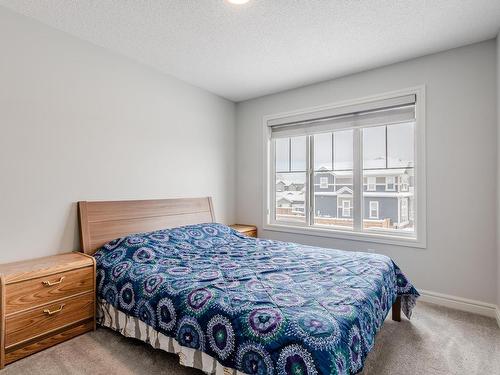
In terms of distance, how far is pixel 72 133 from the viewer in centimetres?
251

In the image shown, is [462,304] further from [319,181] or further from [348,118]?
[348,118]

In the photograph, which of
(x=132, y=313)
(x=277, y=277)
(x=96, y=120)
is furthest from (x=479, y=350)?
(x=96, y=120)

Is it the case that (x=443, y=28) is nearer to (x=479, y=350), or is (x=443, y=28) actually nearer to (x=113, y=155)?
(x=479, y=350)

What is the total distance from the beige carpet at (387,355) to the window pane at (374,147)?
1.70m

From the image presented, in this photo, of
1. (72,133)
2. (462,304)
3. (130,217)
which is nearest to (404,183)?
(462,304)

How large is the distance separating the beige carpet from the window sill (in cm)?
82

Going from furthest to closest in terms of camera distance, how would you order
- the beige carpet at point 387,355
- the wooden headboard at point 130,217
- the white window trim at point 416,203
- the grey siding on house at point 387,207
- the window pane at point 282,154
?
the window pane at point 282,154 → the grey siding on house at point 387,207 → the white window trim at point 416,203 → the wooden headboard at point 130,217 → the beige carpet at point 387,355

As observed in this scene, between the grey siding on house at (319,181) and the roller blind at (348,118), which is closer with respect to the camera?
the roller blind at (348,118)

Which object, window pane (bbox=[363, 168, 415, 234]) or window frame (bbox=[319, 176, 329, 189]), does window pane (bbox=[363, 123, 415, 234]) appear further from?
window frame (bbox=[319, 176, 329, 189])

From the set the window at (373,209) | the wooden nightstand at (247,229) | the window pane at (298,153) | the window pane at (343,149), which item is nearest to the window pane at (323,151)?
the window pane at (343,149)

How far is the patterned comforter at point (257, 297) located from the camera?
1.25 m

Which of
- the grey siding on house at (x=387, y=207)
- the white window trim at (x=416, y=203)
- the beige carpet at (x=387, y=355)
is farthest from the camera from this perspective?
the grey siding on house at (x=387, y=207)

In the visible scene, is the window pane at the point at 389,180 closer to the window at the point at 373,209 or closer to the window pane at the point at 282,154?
the window at the point at 373,209

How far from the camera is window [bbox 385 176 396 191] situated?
3.14 meters
